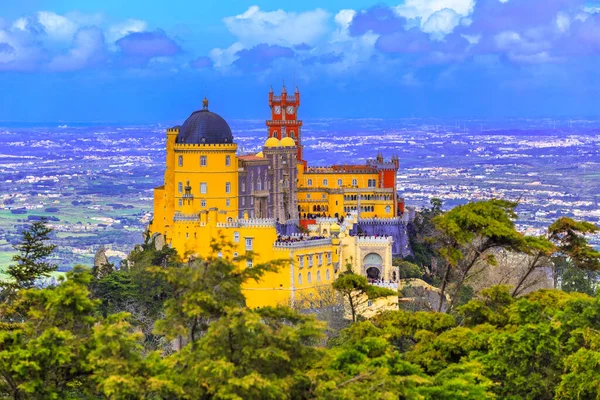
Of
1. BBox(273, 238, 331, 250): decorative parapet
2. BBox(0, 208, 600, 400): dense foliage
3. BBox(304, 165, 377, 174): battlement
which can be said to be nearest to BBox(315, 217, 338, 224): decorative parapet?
BBox(273, 238, 331, 250): decorative parapet

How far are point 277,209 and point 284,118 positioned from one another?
50.3 feet

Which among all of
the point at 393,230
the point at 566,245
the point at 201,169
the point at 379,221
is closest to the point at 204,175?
the point at 201,169

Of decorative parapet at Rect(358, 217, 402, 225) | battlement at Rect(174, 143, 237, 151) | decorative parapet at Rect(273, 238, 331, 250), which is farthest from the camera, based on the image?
decorative parapet at Rect(358, 217, 402, 225)

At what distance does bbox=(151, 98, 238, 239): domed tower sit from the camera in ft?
237

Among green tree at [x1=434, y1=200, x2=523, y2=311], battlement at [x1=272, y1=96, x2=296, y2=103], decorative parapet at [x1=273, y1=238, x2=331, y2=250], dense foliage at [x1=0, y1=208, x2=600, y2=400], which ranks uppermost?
battlement at [x1=272, y1=96, x2=296, y2=103]

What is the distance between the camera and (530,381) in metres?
37.3

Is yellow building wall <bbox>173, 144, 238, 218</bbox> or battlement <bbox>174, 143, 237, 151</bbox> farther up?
battlement <bbox>174, 143, 237, 151</bbox>

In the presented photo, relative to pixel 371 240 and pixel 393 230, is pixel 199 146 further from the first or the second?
pixel 393 230

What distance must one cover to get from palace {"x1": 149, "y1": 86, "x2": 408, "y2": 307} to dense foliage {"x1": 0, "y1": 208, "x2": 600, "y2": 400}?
19645mm

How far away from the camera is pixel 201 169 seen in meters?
72.4

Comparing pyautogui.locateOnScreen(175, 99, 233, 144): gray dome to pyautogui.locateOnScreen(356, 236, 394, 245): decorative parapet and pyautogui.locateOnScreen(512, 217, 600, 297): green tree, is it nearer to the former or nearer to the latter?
pyautogui.locateOnScreen(356, 236, 394, 245): decorative parapet

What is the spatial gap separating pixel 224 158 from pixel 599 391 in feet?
135

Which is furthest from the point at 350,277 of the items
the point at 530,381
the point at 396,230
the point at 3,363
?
the point at 396,230

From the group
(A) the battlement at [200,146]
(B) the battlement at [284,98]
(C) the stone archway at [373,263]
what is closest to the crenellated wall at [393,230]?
(C) the stone archway at [373,263]
